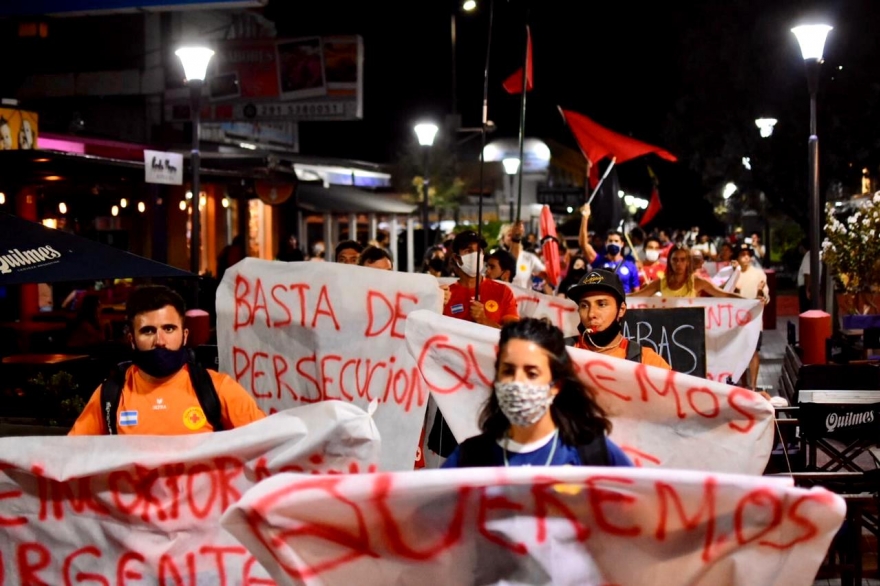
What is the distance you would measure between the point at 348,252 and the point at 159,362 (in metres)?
4.94

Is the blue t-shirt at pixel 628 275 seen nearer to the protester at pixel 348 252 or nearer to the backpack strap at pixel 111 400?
the protester at pixel 348 252

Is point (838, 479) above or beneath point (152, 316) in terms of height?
beneath

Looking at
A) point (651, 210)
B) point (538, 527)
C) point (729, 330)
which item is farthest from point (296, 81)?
point (538, 527)

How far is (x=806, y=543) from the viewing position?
11.3 feet

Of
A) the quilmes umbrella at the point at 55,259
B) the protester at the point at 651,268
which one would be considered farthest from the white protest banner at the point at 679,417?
the protester at the point at 651,268

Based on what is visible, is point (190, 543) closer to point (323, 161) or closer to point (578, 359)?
point (578, 359)

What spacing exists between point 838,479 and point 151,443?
3.33 meters

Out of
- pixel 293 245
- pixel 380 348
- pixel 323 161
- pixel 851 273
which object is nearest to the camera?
pixel 380 348

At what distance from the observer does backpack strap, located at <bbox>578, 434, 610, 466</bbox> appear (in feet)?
12.3

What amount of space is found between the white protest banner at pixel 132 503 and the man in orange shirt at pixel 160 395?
0.32m

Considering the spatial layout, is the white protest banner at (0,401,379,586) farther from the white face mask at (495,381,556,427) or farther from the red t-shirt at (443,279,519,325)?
the red t-shirt at (443,279,519,325)

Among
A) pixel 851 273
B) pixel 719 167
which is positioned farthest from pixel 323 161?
pixel 851 273

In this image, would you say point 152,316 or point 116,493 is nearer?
point 116,493

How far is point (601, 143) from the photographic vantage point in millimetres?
16391
